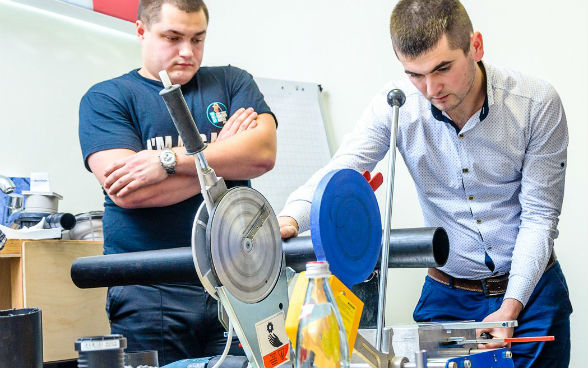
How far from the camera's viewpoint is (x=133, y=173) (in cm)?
156

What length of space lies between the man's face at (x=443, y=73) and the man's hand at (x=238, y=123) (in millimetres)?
413

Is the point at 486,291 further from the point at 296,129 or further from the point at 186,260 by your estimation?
the point at 296,129

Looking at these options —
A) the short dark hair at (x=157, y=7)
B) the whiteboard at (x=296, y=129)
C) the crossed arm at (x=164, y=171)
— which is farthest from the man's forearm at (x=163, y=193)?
the whiteboard at (x=296, y=129)

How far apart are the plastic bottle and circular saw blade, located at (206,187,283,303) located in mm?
123

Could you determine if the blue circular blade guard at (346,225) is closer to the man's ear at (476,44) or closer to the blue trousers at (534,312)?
the man's ear at (476,44)

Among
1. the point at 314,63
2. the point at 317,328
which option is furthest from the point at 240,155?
the point at 314,63

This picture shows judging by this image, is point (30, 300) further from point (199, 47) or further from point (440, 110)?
point (440, 110)

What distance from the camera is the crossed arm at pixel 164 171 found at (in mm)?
1562

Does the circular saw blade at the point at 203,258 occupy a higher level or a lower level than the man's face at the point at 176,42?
lower

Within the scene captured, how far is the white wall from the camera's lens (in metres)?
2.50

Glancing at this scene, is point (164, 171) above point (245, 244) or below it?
above

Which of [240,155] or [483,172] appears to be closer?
[240,155]

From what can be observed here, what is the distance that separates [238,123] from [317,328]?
1006 millimetres

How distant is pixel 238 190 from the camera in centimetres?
89
